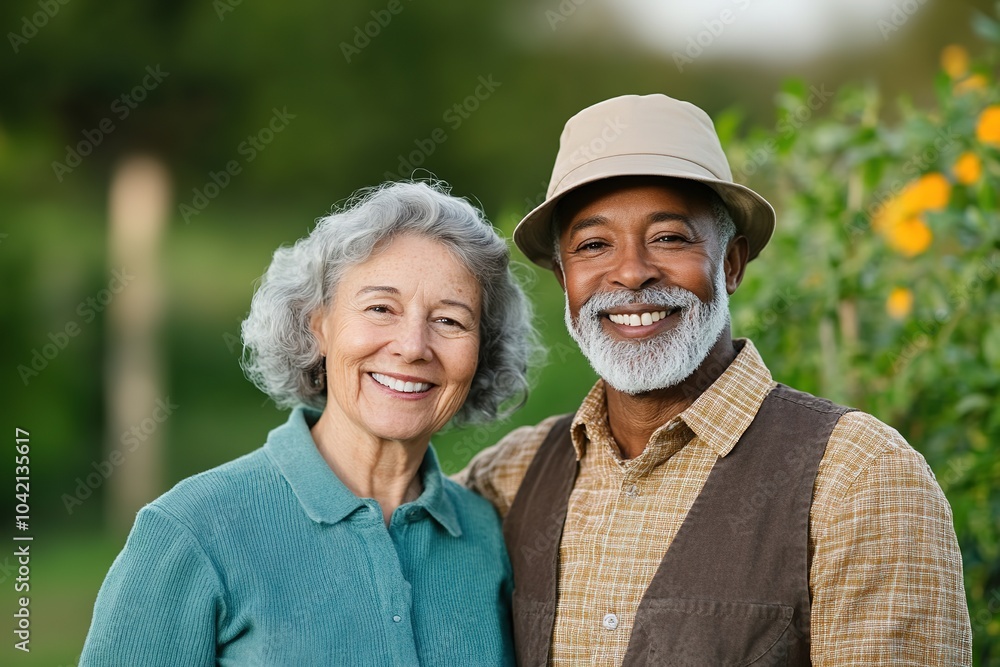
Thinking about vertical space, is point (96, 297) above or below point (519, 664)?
above

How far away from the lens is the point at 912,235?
289 centimetres

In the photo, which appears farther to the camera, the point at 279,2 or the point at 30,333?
the point at 279,2

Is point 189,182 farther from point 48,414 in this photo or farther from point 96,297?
point 48,414

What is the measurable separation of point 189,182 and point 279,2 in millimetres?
1721

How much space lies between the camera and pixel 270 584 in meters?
1.93

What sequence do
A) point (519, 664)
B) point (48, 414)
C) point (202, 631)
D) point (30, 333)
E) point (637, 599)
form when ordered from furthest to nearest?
1. point (48, 414)
2. point (30, 333)
3. point (519, 664)
4. point (637, 599)
5. point (202, 631)

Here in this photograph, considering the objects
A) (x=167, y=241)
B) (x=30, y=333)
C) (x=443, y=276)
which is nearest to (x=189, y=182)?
(x=167, y=241)

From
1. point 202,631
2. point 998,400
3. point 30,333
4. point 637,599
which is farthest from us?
point 30,333

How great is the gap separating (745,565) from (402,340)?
0.82 metres

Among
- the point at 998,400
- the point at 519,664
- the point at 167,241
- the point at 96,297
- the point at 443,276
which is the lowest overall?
the point at 519,664
